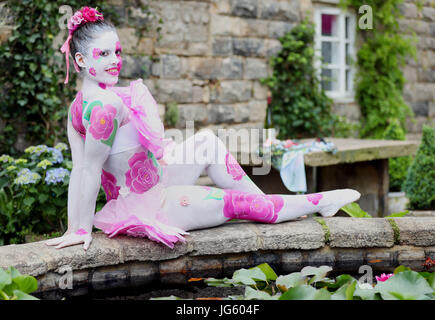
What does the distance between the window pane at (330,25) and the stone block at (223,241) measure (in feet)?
16.2

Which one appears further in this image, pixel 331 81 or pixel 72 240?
pixel 331 81

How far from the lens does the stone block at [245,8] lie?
5.70 meters

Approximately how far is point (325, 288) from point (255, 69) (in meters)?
4.37

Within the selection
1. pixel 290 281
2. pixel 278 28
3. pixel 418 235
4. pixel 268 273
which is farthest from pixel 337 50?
pixel 290 281

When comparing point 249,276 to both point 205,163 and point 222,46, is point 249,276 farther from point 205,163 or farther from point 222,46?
point 222,46

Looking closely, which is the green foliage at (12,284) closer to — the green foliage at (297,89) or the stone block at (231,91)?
the stone block at (231,91)

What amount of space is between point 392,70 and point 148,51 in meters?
3.56

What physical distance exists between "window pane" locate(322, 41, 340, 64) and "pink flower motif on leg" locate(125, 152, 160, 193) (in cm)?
489

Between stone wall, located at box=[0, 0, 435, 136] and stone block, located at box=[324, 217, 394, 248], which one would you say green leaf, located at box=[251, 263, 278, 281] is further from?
stone wall, located at box=[0, 0, 435, 136]

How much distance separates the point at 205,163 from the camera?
8.44 feet

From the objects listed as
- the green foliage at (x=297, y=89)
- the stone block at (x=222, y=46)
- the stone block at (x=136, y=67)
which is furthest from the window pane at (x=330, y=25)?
the stone block at (x=136, y=67)

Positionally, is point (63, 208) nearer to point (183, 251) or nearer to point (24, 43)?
point (183, 251)

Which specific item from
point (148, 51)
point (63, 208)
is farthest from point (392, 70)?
point (63, 208)

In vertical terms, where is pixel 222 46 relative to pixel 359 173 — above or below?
above
